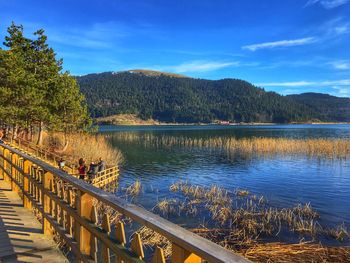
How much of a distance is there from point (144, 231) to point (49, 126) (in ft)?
83.2

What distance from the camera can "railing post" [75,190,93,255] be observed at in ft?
14.1

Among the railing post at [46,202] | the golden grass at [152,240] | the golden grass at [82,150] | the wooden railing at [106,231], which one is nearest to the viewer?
the wooden railing at [106,231]

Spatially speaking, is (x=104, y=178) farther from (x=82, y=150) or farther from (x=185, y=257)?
(x=185, y=257)

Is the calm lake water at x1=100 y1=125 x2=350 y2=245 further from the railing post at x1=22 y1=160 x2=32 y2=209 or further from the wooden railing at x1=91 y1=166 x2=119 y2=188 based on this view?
the railing post at x1=22 y1=160 x2=32 y2=209

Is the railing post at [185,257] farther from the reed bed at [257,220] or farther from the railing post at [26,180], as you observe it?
the reed bed at [257,220]

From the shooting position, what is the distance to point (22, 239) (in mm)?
5930

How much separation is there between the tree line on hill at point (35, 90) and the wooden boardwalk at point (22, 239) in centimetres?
2328

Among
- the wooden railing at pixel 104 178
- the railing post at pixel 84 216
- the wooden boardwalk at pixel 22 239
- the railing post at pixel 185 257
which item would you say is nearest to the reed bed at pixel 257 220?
the wooden railing at pixel 104 178

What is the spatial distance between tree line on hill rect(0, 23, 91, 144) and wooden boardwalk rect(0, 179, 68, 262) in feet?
76.4

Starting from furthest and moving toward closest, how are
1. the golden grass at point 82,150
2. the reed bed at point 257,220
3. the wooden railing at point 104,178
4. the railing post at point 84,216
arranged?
the golden grass at point 82,150
the wooden railing at point 104,178
the reed bed at point 257,220
the railing post at point 84,216

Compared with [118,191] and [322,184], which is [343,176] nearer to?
[322,184]

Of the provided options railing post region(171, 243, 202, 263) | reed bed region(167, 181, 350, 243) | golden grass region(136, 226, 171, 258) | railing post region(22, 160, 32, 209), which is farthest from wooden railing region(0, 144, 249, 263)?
reed bed region(167, 181, 350, 243)

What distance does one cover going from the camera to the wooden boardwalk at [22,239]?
5.16 m

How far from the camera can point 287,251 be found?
10969 millimetres
